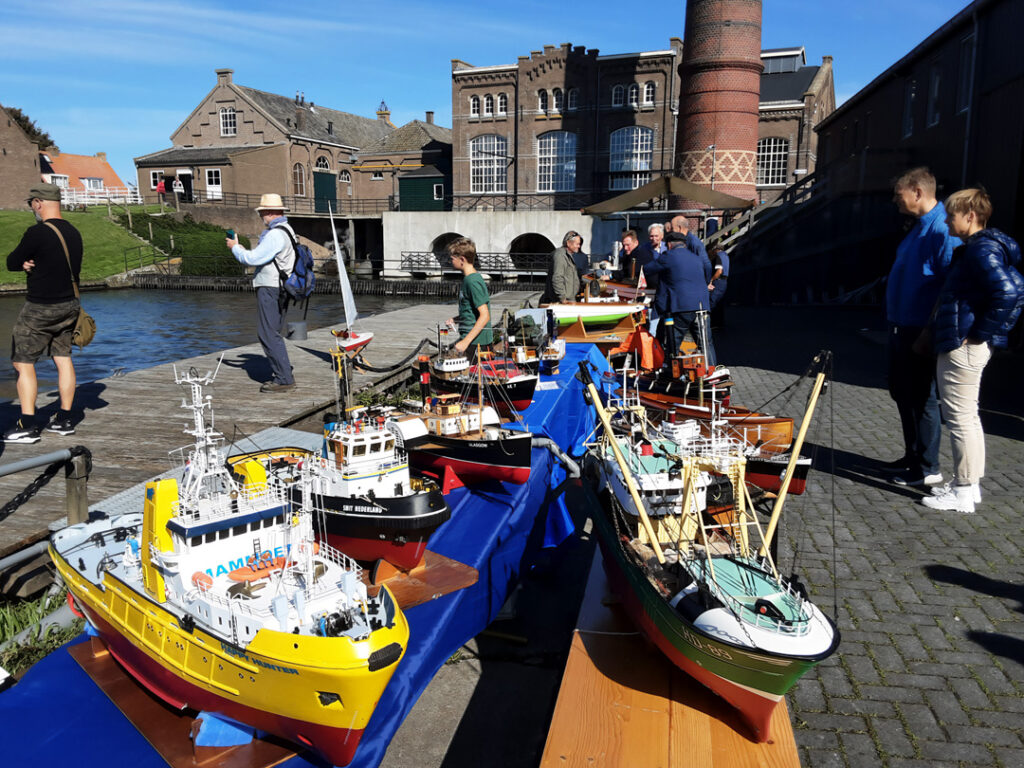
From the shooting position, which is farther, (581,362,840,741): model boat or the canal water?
the canal water

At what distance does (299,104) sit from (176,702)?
68.0 meters

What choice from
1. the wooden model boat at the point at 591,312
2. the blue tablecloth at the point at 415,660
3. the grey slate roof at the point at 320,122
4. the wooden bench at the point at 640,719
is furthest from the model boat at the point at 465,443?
the grey slate roof at the point at 320,122

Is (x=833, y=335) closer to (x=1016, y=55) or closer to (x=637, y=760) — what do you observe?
(x=1016, y=55)

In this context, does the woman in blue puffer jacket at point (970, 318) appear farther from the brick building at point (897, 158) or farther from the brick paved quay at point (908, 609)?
the brick building at point (897, 158)

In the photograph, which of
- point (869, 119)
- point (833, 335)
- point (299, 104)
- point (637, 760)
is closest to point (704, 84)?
point (869, 119)

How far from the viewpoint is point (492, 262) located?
143 ft

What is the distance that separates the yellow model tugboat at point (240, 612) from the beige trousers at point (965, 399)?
6054 mm

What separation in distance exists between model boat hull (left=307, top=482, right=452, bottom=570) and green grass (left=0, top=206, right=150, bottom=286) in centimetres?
4257

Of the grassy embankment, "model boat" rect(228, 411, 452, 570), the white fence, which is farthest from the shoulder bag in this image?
the white fence

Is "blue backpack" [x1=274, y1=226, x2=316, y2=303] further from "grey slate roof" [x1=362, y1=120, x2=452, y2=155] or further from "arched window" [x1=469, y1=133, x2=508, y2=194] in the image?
"grey slate roof" [x1=362, y1=120, x2=452, y2=155]

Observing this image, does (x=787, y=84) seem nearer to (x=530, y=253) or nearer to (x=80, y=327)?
(x=530, y=253)

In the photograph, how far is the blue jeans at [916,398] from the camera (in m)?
7.84

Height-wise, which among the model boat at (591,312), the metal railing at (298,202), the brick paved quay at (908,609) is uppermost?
the metal railing at (298,202)

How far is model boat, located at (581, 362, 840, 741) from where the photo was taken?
3.63 m
